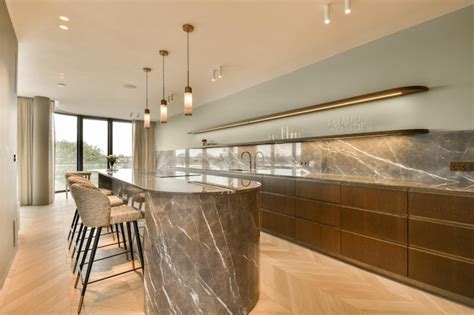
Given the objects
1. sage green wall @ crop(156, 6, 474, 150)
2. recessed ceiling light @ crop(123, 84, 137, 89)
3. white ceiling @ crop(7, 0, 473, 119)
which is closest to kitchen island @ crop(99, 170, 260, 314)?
white ceiling @ crop(7, 0, 473, 119)

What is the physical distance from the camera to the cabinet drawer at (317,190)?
9.81 feet

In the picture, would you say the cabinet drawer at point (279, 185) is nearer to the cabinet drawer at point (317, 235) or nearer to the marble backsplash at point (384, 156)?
the cabinet drawer at point (317, 235)

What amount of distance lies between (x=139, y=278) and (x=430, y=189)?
294cm

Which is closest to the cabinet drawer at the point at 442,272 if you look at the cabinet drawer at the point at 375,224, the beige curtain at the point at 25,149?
the cabinet drawer at the point at 375,224

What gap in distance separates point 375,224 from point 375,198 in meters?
0.28

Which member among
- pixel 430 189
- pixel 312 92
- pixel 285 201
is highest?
pixel 312 92

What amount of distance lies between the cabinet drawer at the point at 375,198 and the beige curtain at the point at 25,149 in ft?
23.6

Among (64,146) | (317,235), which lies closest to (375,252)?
(317,235)

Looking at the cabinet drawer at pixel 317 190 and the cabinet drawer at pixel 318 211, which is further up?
the cabinet drawer at pixel 317 190

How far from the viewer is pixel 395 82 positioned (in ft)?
9.84

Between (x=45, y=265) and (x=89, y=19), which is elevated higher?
(x=89, y=19)

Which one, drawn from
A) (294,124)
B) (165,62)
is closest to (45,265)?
(165,62)

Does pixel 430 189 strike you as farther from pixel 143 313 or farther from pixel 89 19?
pixel 89 19

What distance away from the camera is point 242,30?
9.50 feet
